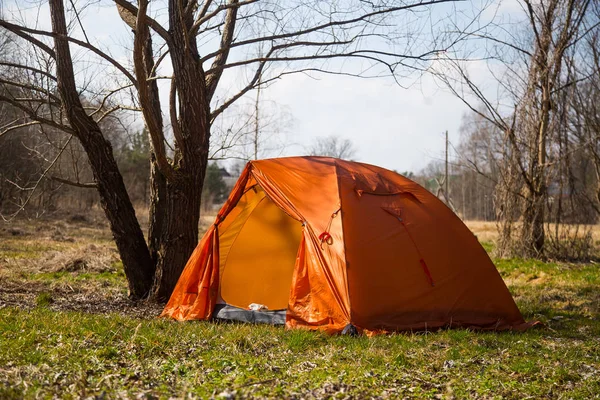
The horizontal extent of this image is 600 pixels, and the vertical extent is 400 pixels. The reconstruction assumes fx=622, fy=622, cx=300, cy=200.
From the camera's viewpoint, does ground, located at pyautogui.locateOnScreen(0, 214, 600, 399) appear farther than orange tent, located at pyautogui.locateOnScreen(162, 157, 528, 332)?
No

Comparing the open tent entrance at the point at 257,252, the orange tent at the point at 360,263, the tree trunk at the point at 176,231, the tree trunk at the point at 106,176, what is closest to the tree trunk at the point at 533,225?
the orange tent at the point at 360,263

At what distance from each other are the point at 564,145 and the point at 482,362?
31.2 feet

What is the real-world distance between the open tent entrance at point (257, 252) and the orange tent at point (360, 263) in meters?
0.10

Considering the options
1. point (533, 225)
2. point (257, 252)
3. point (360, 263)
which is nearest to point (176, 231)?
point (257, 252)

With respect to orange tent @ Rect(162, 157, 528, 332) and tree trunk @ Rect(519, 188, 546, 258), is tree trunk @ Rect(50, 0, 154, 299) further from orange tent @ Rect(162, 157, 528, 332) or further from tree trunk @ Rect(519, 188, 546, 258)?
tree trunk @ Rect(519, 188, 546, 258)

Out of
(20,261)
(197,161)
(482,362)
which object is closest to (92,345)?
(482,362)

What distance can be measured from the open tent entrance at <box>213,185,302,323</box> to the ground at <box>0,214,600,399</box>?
1129mm

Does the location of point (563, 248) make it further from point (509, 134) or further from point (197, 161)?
point (197, 161)

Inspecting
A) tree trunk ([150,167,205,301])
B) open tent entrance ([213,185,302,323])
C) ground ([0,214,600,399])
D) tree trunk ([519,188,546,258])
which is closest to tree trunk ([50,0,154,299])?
tree trunk ([150,167,205,301])

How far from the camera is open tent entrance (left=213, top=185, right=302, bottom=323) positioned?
335 inches

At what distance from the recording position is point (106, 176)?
28.0 ft

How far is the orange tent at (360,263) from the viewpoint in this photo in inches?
267

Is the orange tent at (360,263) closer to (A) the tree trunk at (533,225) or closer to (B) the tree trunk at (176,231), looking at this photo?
(B) the tree trunk at (176,231)

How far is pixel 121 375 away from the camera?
14.2 ft
